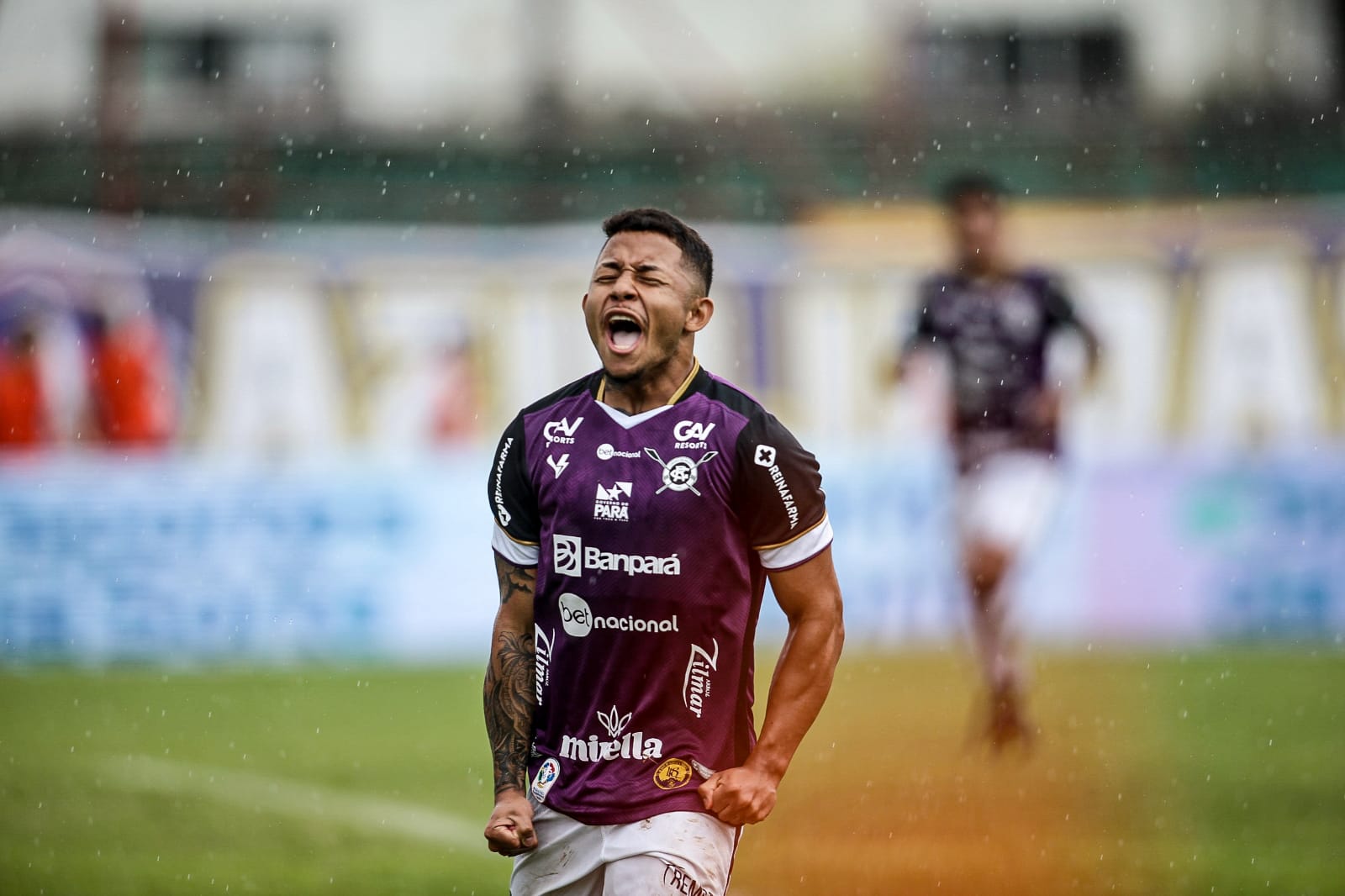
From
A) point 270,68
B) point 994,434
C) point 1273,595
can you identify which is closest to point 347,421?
point 994,434

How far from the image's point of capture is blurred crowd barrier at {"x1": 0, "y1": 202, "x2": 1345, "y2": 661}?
11.6 metres

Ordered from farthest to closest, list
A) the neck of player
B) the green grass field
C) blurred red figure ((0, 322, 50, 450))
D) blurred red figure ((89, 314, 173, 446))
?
blurred red figure ((89, 314, 173, 446)) → blurred red figure ((0, 322, 50, 450)) → the green grass field → the neck of player

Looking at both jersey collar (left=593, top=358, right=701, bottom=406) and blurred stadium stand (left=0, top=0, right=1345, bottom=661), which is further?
blurred stadium stand (left=0, top=0, right=1345, bottom=661)

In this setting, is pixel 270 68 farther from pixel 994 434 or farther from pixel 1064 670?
pixel 994 434

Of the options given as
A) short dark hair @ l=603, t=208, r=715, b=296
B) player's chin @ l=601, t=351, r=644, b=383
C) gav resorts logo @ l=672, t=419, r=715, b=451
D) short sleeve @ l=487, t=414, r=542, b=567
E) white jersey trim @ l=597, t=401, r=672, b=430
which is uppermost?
short dark hair @ l=603, t=208, r=715, b=296

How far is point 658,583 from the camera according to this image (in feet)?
10.9

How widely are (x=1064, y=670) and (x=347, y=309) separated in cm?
643

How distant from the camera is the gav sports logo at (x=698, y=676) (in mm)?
3350

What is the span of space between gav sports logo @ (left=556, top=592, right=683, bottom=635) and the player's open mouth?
53 centimetres

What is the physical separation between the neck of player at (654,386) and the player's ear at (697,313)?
0.05 meters

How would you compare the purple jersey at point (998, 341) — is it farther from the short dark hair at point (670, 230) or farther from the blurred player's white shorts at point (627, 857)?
the blurred player's white shorts at point (627, 857)

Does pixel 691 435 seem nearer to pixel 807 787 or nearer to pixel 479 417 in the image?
pixel 807 787

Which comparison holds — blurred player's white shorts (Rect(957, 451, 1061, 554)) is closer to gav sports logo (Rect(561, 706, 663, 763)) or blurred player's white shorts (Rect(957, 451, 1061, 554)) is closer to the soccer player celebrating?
the soccer player celebrating

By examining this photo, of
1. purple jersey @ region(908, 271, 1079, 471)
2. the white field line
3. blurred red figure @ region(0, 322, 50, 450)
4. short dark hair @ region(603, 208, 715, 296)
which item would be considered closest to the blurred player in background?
purple jersey @ region(908, 271, 1079, 471)
